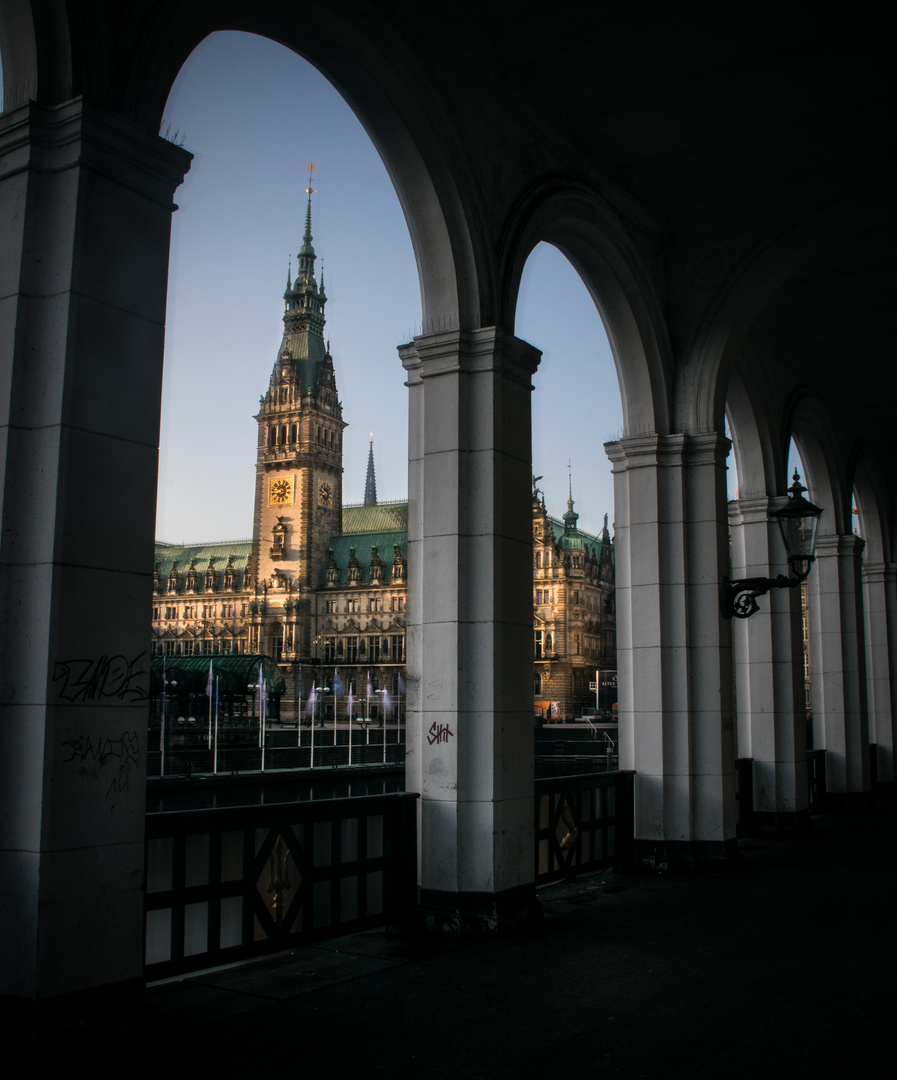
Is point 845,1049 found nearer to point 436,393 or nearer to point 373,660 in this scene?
point 436,393

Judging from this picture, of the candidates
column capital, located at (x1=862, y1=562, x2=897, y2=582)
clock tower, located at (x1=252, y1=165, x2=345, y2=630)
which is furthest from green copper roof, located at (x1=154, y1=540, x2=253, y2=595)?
column capital, located at (x1=862, y1=562, x2=897, y2=582)

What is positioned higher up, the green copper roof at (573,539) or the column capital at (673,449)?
the green copper roof at (573,539)

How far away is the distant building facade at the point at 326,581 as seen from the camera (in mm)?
90688

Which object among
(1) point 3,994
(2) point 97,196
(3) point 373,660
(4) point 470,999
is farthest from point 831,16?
(3) point 373,660

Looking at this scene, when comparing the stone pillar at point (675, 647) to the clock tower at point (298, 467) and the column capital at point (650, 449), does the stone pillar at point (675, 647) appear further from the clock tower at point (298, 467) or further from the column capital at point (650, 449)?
the clock tower at point (298, 467)

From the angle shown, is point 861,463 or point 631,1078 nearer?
point 631,1078

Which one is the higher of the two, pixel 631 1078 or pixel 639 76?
pixel 639 76

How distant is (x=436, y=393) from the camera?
7.76 m

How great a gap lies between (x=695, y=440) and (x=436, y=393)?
4.00m

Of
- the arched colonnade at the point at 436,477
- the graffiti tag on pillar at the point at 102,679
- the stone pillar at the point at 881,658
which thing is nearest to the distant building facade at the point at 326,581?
the stone pillar at the point at 881,658

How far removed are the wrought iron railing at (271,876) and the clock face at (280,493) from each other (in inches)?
3619

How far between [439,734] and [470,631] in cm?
77

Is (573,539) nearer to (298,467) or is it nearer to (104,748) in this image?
(298,467)

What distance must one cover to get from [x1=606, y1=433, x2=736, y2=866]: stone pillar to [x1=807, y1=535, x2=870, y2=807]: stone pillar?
22.8 feet
